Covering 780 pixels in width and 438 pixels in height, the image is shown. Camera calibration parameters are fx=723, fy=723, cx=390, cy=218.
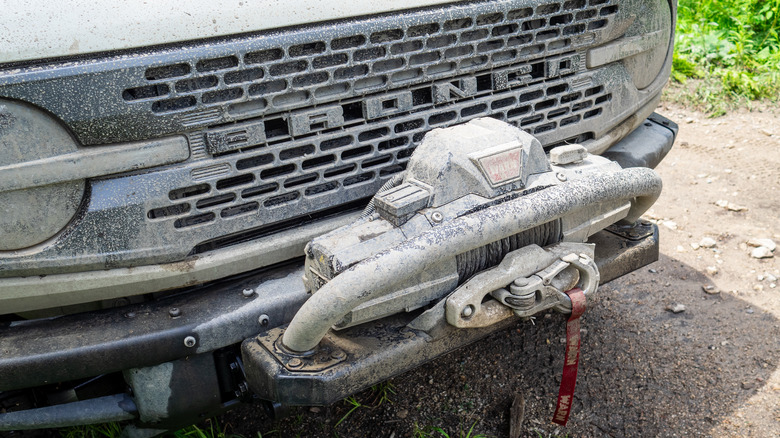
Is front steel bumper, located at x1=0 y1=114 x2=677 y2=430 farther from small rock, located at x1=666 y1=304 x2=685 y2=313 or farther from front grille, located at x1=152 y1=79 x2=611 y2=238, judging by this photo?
small rock, located at x1=666 y1=304 x2=685 y2=313

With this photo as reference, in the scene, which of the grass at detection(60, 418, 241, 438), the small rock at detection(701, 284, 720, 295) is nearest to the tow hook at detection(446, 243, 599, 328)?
the grass at detection(60, 418, 241, 438)

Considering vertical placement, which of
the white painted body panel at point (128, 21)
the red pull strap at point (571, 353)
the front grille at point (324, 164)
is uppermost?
the white painted body panel at point (128, 21)

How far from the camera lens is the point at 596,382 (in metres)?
2.92

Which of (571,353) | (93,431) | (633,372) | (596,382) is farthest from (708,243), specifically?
(93,431)

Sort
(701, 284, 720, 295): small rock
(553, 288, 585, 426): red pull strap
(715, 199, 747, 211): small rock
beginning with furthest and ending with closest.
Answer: (715, 199, 747, 211): small rock
(701, 284, 720, 295): small rock
(553, 288, 585, 426): red pull strap

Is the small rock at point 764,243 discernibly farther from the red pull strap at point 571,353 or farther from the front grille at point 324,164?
the red pull strap at point 571,353

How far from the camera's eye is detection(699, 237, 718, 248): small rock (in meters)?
3.96

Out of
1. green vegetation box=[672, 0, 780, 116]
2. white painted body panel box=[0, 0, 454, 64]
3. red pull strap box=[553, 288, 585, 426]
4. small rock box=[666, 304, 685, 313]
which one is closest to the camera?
white painted body panel box=[0, 0, 454, 64]

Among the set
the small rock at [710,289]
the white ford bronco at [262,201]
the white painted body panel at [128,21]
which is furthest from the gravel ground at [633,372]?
the white painted body panel at [128,21]

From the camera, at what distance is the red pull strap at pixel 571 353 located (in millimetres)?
2188

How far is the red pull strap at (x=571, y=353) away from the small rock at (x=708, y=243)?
201 centimetres

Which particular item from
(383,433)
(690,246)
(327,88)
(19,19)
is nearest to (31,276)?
(19,19)

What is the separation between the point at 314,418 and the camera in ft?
9.26

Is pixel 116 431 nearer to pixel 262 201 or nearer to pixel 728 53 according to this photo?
pixel 262 201
